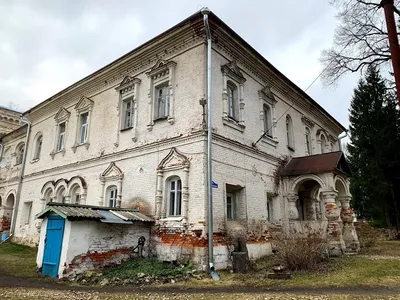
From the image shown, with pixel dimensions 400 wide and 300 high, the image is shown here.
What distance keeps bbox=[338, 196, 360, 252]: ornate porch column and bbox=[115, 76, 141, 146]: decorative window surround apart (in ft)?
28.8

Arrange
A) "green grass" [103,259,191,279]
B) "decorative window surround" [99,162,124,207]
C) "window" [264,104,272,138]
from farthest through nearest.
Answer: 1. "window" [264,104,272,138]
2. "decorative window surround" [99,162,124,207]
3. "green grass" [103,259,191,279]

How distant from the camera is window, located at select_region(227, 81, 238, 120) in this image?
10945 millimetres

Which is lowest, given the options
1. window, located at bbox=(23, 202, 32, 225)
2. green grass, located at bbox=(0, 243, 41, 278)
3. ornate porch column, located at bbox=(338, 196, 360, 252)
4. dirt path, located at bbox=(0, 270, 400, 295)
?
dirt path, located at bbox=(0, 270, 400, 295)

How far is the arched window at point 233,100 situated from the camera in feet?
35.9

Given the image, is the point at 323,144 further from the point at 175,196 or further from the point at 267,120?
the point at 175,196

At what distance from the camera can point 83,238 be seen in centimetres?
834

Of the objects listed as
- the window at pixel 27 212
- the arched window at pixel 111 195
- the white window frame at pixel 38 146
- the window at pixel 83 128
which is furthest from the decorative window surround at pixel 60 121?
the arched window at pixel 111 195

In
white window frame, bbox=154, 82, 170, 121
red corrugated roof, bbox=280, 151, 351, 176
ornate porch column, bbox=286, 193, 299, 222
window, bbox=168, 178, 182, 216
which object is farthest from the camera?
ornate porch column, bbox=286, 193, 299, 222

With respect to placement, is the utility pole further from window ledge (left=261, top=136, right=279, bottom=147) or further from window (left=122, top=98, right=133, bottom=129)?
window (left=122, top=98, right=133, bottom=129)

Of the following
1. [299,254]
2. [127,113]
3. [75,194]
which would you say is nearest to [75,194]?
[75,194]

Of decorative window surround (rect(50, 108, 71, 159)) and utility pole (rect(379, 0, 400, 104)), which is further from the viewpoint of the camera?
decorative window surround (rect(50, 108, 71, 159))

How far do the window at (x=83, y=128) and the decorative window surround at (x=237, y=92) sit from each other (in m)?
7.05

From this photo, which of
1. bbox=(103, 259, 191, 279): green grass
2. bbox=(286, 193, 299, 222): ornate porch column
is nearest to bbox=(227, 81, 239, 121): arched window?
bbox=(286, 193, 299, 222): ornate porch column

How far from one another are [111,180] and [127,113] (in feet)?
9.20
